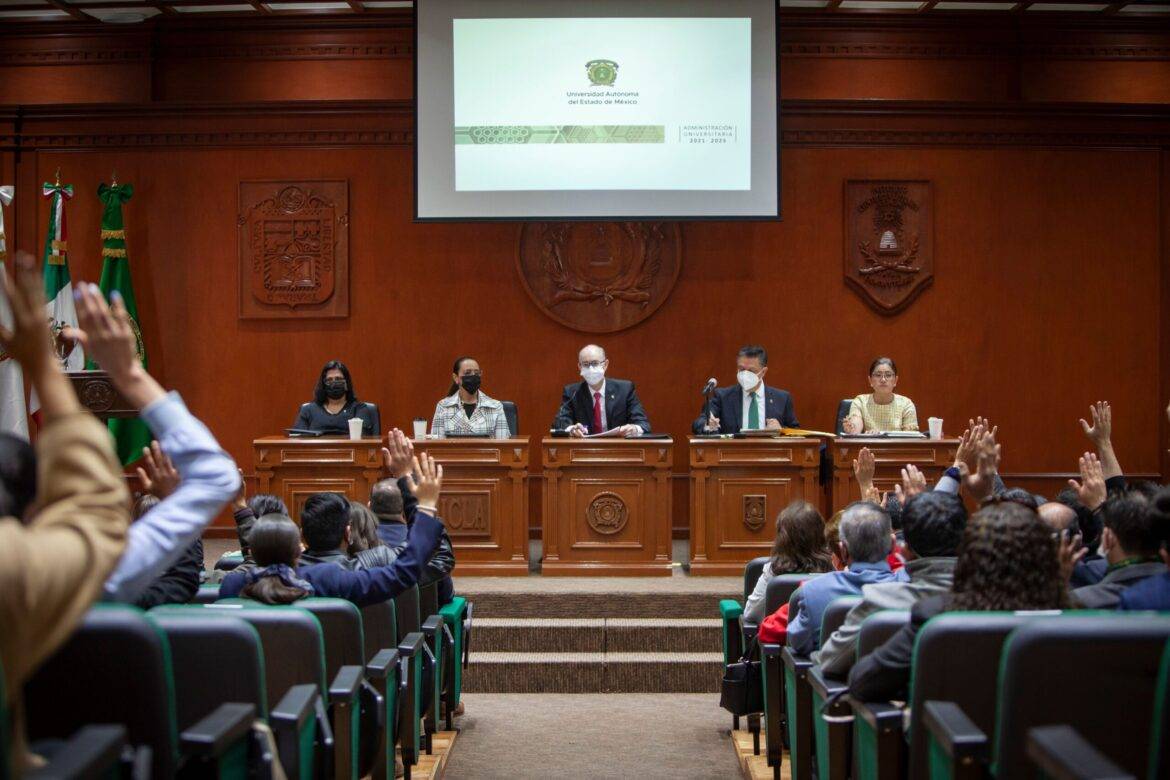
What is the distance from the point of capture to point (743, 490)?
21.4 ft

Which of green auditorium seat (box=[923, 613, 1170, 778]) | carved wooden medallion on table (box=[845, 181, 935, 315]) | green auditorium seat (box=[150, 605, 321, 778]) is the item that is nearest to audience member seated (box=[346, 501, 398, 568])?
green auditorium seat (box=[150, 605, 321, 778])

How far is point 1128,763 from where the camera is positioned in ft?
7.31

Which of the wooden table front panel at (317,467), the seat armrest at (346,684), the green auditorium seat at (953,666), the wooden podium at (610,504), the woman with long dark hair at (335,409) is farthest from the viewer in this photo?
the woman with long dark hair at (335,409)

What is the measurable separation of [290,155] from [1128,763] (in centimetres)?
746

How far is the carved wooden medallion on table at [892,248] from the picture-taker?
8.40 metres

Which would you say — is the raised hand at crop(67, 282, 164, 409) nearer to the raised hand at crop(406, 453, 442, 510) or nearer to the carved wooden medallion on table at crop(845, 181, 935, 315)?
the raised hand at crop(406, 453, 442, 510)

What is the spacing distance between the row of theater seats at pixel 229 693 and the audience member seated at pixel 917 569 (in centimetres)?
122

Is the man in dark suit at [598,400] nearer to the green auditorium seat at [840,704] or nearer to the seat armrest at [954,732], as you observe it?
the green auditorium seat at [840,704]

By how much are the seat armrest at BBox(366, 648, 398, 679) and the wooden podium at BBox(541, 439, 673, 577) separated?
312 cm

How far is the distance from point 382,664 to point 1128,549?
6.48ft

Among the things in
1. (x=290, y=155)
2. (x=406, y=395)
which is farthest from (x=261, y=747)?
(x=290, y=155)

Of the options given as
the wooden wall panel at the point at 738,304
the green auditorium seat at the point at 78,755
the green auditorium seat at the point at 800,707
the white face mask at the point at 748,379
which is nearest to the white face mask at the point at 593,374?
the white face mask at the point at 748,379

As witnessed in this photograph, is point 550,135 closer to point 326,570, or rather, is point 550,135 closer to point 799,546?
point 799,546

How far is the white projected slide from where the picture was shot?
7.81 m
